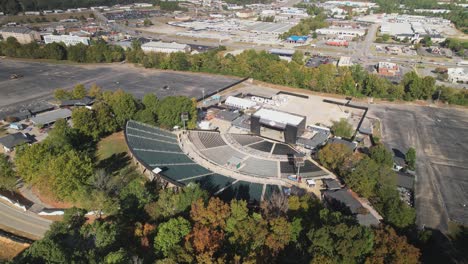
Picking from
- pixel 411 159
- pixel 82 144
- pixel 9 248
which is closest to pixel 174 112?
pixel 82 144

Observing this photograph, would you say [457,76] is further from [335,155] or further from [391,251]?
[391,251]

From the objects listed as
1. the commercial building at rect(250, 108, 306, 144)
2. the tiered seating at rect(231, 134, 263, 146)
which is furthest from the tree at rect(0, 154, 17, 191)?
the commercial building at rect(250, 108, 306, 144)

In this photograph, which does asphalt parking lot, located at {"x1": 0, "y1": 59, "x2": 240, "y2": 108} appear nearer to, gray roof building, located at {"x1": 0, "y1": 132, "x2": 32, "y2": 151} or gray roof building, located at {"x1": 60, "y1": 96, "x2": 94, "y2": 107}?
gray roof building, located at {"x1": 60, "y1": 96, "x2": 94, "y2": 107}

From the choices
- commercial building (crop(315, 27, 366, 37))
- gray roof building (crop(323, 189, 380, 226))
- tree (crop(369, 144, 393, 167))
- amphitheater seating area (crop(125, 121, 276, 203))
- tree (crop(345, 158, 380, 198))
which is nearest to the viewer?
gray roof building (crop(323, 189, 380, 226))

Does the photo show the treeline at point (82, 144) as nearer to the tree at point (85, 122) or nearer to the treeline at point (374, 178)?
the tree at point (85, 122)

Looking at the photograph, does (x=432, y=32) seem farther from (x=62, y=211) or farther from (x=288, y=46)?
(x=62, y=211)

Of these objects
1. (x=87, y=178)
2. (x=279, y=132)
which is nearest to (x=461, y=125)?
(x=279, y=132)

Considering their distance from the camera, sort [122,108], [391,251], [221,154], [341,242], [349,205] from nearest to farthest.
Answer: [391,251] → [341,242] → [349,205] → [221,154] → [122,108]
